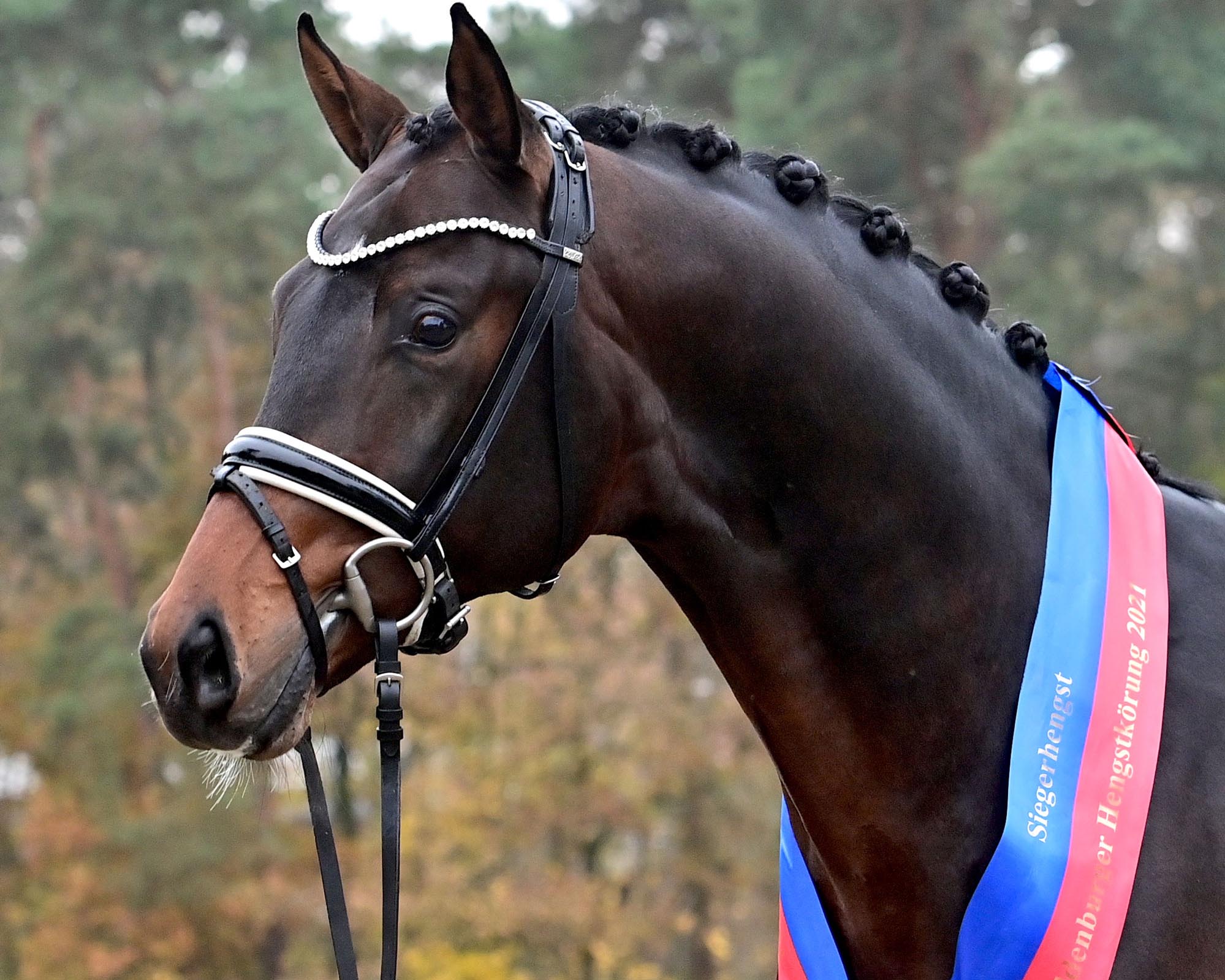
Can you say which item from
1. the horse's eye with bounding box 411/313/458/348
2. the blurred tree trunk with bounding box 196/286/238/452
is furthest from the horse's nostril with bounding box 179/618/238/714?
the blurred tree trunk with bounding box 196/286/238/452

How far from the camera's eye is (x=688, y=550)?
299 cm

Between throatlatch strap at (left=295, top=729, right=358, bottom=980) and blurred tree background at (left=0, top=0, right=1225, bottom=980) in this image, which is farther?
blurred tree background at (left=0, top=0, right=1225, bottom=980)

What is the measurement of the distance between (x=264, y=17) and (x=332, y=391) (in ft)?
66.5

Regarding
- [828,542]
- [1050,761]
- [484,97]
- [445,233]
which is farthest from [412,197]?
[1050,761]

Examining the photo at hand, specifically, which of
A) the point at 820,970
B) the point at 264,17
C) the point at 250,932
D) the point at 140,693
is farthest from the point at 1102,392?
the point at 820,970

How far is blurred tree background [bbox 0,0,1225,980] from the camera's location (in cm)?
1919

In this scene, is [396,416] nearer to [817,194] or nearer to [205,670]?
[205,670]

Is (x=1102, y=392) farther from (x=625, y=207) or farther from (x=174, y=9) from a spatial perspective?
(x=625, y=207)

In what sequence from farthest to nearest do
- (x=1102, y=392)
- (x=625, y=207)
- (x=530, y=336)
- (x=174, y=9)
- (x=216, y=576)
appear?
(x=174, y=9), (x=1102, y=392), (x=625, y=207), (x=530, y=336), (x=216, y=576)

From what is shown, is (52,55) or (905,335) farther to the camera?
(52,55)

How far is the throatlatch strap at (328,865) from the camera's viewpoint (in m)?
2.82

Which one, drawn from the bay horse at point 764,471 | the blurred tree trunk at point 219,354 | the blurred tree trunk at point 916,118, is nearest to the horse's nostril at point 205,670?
the bay horse at point 764,471

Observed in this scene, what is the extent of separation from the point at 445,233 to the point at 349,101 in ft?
1.77

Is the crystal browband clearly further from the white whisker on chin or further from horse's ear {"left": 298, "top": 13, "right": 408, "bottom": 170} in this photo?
the white whisker on chin
